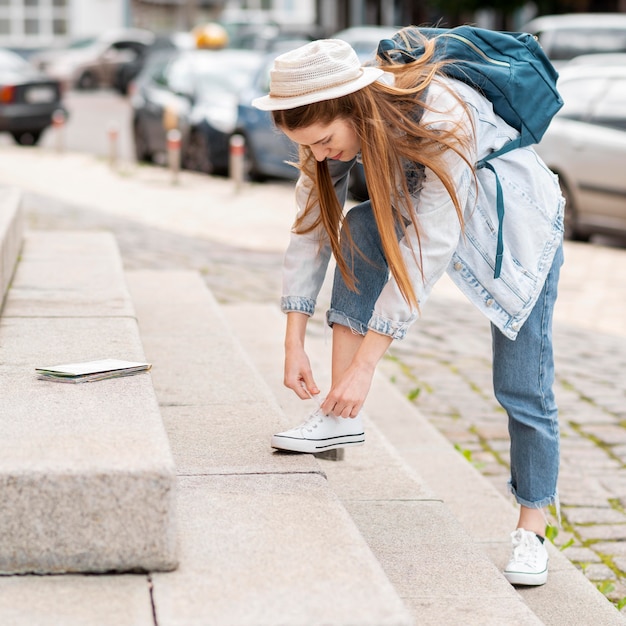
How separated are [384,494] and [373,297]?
2.25ft

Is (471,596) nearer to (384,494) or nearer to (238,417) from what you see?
(384,494)

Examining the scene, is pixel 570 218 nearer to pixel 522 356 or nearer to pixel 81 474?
pixel 522 356

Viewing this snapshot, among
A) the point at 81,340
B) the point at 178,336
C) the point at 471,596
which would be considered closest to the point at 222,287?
the point at 178,336

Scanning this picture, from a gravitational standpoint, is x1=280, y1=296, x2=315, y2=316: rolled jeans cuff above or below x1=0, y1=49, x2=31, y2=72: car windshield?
above

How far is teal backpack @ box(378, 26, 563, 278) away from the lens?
302cm

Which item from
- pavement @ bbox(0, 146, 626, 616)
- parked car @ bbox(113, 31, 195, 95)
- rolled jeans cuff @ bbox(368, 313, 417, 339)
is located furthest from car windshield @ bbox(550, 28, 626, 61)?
parked car @ bbox(113, 31, 195, 95)

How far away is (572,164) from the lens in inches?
398

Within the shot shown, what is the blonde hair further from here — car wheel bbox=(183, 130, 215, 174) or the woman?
car wheel bbox=(183, 130, 215, 174)

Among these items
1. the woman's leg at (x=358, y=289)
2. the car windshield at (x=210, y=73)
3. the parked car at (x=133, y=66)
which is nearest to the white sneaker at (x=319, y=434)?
the woman's leg at (x=358, y=289)

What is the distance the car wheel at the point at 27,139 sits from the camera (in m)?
19.2

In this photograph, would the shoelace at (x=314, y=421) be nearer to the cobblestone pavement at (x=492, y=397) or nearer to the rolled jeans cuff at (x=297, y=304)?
the rolled jeans cuff at (x=297, y=304)

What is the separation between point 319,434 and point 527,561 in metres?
0.69

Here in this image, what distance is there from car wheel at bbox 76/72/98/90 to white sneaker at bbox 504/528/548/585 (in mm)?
31458

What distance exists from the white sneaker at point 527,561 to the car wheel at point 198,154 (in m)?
11.5
